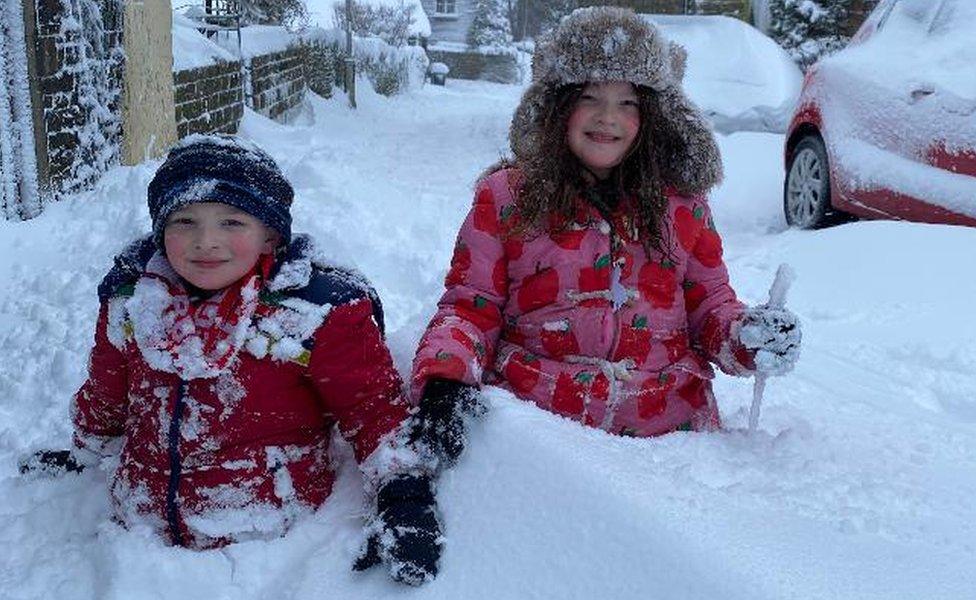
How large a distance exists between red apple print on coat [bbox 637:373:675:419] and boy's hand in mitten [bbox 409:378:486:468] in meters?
0.51

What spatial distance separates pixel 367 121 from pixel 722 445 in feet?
47.2

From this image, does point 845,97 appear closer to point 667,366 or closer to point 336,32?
point 667,366

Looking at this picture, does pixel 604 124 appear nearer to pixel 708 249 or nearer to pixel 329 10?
pixel 708 249

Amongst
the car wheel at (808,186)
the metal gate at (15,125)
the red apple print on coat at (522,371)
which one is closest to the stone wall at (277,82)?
the metal gate at (15,125)

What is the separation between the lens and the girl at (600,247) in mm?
2377

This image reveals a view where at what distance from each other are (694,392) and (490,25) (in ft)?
127

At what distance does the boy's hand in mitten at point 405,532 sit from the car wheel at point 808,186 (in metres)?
4.76

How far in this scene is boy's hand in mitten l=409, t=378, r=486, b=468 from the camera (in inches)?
77.5

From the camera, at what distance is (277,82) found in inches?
492

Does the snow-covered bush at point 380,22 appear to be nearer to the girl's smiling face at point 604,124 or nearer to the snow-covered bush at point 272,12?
the snow-covered bush at point 272,12

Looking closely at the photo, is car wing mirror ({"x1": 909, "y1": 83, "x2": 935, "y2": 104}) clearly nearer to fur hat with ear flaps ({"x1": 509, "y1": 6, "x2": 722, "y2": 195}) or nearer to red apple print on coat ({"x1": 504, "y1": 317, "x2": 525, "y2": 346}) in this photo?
fur hat with ear flaps ({"x1": 509, "y1": 6, "x2": 722, "y2": 195})

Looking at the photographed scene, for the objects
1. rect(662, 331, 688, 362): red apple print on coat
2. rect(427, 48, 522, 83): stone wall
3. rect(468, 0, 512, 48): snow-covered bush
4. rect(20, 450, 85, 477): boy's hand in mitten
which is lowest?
rect(427, 48, 522, 83): stone wall

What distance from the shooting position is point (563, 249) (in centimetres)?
241

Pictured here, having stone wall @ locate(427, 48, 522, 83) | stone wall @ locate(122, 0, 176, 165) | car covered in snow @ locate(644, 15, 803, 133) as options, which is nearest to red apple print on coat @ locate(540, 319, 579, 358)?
stone wall @ locate(122, 0, 176, 165)
